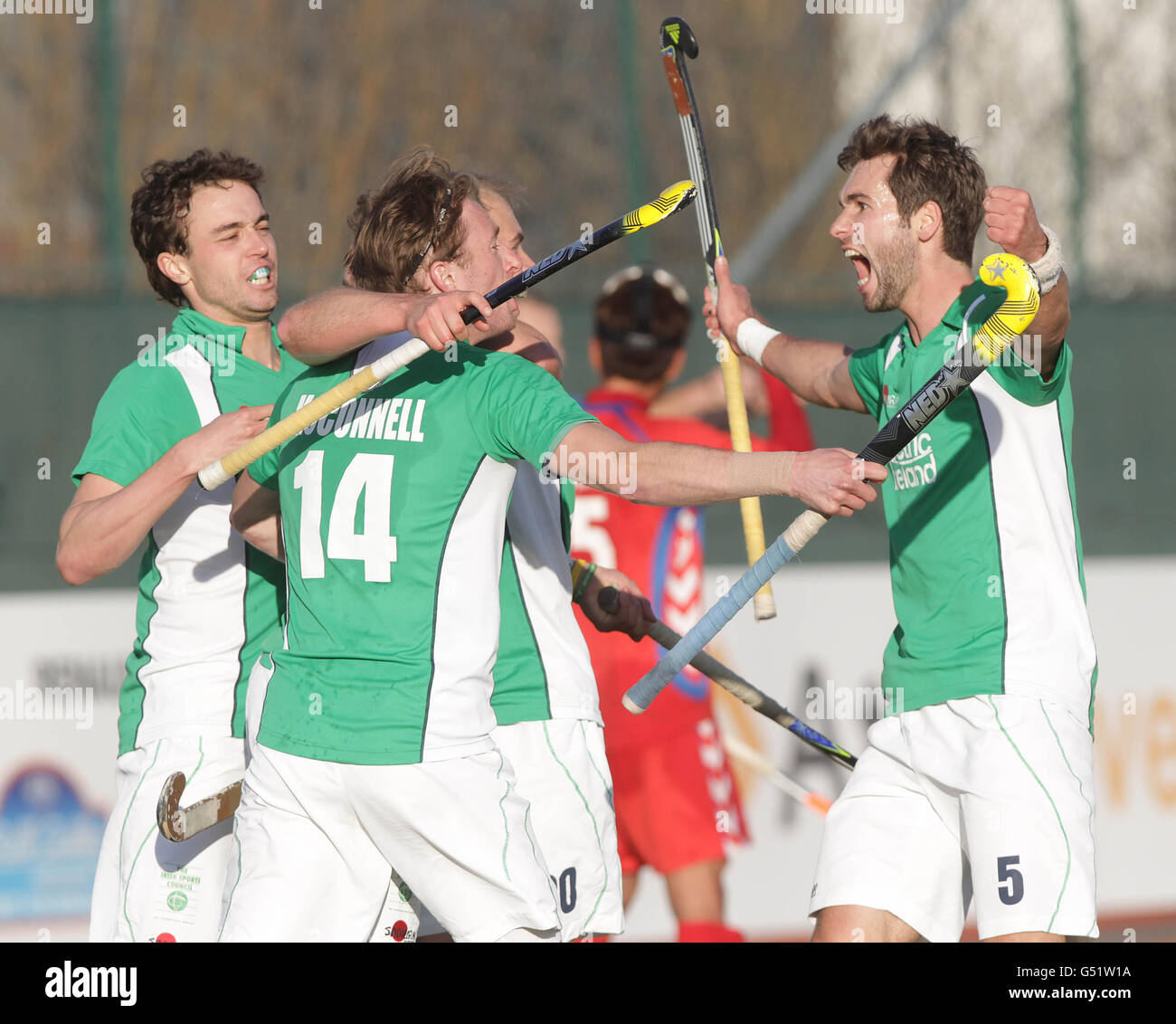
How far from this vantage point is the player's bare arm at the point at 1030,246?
3.24 m

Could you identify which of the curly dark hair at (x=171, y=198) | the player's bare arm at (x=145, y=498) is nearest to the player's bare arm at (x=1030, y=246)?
the player's bare arm at (x=145, y=498)

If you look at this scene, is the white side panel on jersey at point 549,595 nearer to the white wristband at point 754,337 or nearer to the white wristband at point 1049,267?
the white wristband at point 754,337

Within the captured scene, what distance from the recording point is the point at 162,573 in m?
3.82

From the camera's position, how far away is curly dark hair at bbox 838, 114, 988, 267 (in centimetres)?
377

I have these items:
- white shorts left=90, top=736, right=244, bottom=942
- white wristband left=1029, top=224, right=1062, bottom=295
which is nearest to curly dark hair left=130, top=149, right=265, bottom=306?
white shorts left=90, top=736, right=244, bottom=942

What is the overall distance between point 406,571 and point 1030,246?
5.12 feet

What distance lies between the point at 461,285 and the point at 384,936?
1.51 m

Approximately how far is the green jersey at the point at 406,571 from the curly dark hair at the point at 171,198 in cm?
122

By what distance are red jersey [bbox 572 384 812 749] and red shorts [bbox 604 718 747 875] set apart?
2.8 inches
